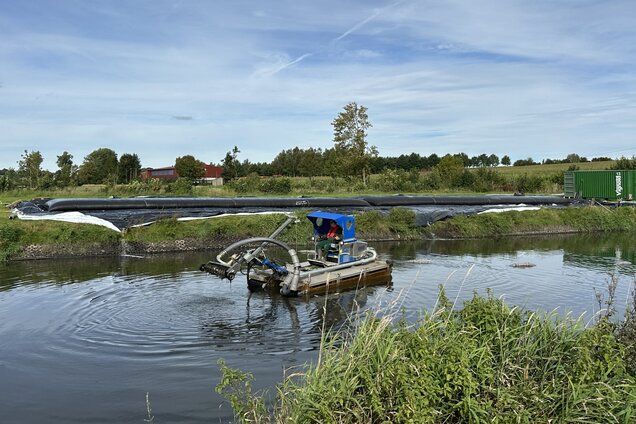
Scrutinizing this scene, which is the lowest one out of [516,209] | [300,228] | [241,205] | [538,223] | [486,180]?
[538,223]

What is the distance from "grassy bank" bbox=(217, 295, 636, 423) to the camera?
559 cm

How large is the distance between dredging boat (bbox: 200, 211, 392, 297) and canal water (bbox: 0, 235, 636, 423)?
381mm

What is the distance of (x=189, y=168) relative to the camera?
237 feet

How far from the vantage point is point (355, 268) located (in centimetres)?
1634

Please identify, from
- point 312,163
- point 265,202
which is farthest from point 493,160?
point 265,202

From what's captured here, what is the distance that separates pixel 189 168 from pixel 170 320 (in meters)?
61.8

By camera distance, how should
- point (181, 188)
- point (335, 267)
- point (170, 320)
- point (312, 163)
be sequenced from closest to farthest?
point (170, 320)
point (335, 267)
point (181, 188)
point (312, 163)

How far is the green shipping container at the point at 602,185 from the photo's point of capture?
39469 mm

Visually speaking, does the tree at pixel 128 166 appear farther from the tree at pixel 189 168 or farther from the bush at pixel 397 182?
the bush at pixel 397 182

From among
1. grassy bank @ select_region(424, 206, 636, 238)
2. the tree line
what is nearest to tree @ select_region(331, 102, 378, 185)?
the tree line

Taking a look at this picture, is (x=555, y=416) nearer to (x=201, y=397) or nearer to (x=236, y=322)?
(x=201, y=397)

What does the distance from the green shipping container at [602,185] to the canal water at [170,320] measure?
20.4 metres

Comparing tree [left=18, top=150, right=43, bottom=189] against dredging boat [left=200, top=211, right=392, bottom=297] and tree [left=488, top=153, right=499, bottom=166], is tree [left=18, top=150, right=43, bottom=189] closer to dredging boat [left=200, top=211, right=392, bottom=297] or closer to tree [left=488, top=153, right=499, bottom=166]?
dredging boat [left=200, top=211, right=392, bottom=297]

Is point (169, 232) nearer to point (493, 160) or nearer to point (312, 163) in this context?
point (312, 163)
